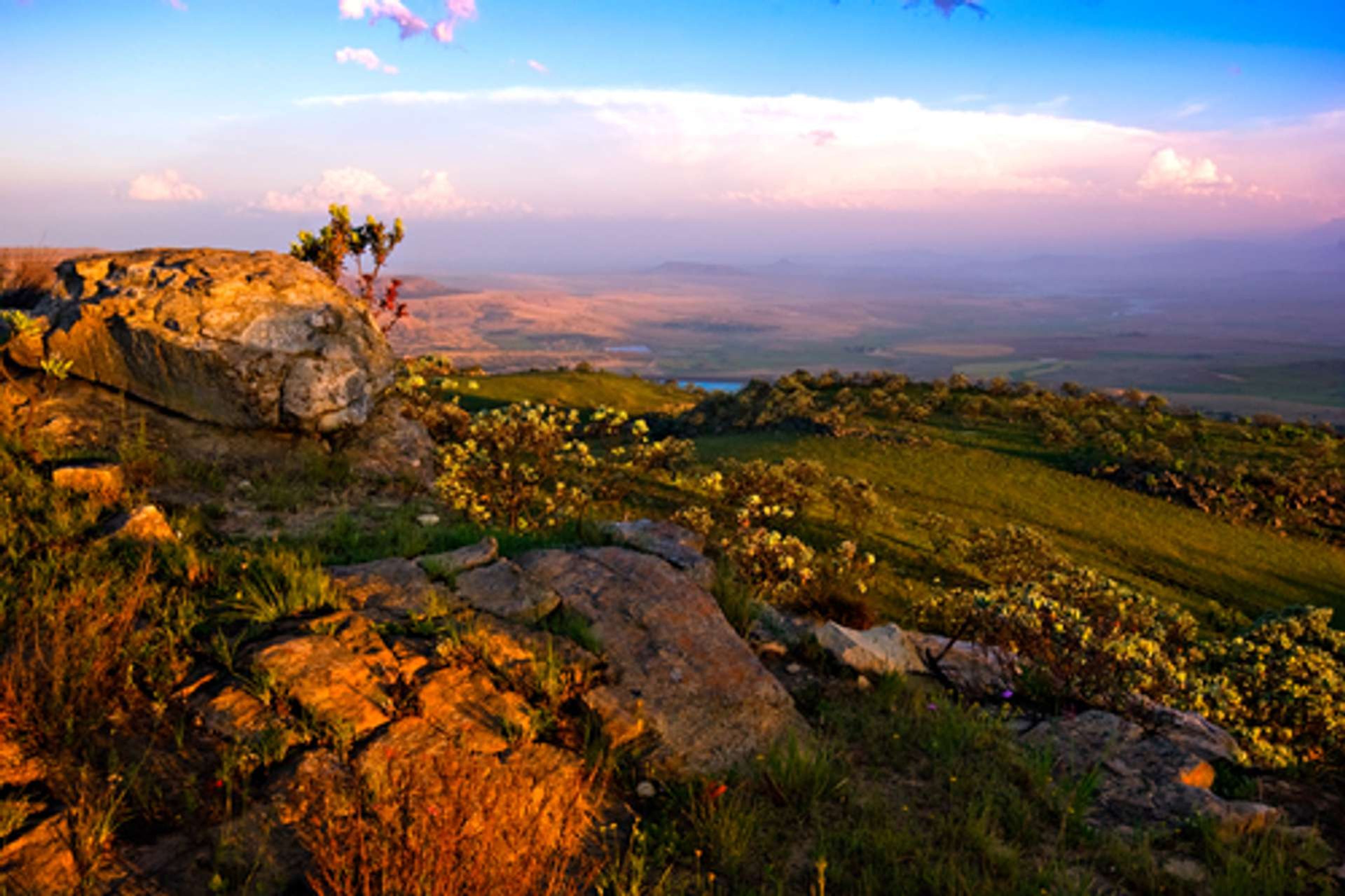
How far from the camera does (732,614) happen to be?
25.5 feet

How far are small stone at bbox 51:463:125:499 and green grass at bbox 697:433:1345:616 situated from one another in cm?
1327

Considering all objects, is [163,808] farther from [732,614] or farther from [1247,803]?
[1247,803]

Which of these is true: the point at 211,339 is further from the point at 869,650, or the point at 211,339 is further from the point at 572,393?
the point at 572,393

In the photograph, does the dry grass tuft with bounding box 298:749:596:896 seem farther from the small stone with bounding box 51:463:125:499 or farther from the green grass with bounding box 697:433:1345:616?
the green grass with bounding box 697:433:1345:616

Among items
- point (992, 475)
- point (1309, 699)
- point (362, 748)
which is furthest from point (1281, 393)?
point (362, 748)

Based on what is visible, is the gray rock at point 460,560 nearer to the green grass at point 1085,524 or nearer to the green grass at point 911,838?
the green grass at point 911,838

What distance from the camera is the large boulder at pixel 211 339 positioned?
12.2 meters

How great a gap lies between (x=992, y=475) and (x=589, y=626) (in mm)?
19222

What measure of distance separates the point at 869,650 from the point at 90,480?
9.21 m

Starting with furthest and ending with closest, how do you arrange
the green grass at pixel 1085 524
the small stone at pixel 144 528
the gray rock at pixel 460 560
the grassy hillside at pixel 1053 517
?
1. the green grass at pixel 1085 524
2. the grassy hillside at pixel 1053 517
3. the gray rock at pixel 460 560
4. the small stone at pixel 144 528

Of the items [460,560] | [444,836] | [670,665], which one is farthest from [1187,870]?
[460,560]

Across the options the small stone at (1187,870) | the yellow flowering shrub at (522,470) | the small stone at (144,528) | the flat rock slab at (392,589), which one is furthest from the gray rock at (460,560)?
the small stone at (1187,870)

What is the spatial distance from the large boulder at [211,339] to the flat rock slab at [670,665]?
714 centimetres

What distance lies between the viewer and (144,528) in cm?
733
